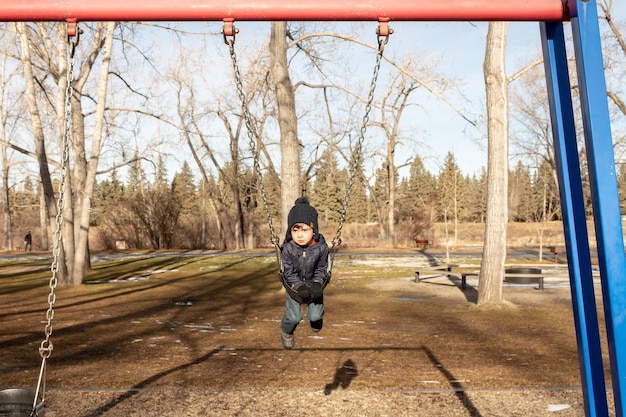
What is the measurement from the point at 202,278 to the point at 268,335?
407 inches

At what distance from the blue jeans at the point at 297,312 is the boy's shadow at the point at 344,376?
1.66 meters

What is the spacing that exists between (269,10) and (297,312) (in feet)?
8.10

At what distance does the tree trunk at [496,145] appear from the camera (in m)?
12.1

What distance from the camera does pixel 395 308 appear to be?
13328 mm

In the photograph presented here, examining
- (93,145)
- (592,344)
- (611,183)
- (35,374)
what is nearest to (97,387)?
(35,374)

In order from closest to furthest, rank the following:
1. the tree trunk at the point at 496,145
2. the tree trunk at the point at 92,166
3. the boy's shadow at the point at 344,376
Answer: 1. the boy's shadow at the point at 344,376
2. the tree trunk at the point at 496,145
3. the tree trunk at the point at 92,166

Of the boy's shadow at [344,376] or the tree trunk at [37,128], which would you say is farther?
the tree trunk at [37,128]

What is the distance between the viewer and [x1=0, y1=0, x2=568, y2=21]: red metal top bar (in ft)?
12.1

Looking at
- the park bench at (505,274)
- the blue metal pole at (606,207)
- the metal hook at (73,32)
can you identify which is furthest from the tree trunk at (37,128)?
the blue metal pole at (606,207)

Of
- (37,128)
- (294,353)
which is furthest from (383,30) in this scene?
(37,128)

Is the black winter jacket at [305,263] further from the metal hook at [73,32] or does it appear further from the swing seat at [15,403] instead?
the metal hook at [73,32]

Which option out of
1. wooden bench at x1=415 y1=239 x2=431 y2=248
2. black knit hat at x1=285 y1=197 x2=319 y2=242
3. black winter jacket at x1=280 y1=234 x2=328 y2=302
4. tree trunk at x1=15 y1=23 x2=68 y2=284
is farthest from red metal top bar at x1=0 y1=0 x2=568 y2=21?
wooden bench at x1=415 y1=239 x2=431 y2=248

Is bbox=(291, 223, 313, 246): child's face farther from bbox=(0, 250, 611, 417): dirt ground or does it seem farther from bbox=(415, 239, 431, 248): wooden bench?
bbox=(415, 239, 431, 248): wooden bench

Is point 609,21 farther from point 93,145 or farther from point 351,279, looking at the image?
point 93,145
